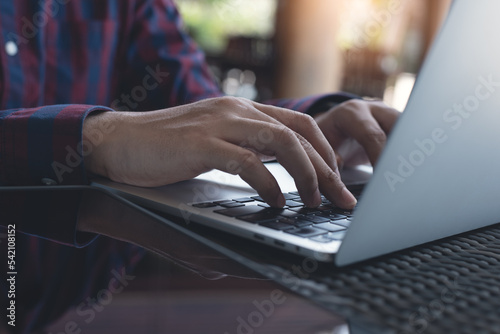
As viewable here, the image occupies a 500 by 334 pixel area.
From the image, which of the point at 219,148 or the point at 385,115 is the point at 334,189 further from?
the point at 385,115

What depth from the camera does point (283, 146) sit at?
0.44 meters

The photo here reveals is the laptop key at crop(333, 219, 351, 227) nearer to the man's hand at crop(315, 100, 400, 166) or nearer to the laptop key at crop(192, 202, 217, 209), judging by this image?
the laptop key at crop(192, 202, 217, 209)

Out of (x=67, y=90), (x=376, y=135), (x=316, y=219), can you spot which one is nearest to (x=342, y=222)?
(x=316, y=219)

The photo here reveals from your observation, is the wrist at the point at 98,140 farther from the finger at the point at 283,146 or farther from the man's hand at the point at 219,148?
the finger at the point at 283,146

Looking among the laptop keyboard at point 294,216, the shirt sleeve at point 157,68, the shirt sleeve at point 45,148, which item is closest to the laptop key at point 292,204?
the laptop keyboard at point 294,216

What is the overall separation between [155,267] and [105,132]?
0.18 metres

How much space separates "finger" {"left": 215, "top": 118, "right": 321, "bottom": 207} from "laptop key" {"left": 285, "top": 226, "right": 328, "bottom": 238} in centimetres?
9

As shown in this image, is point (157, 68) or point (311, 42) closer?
point (157, 68)

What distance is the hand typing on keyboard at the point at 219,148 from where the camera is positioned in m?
0.43

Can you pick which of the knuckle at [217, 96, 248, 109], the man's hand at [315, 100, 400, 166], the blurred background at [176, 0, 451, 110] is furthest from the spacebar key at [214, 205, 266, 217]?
the blurred background at [176, 0, 451, 110]

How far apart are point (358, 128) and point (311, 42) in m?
3.36

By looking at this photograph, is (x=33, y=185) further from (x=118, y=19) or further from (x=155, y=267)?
(x=118, y=19)

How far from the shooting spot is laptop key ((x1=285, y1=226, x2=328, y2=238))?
0.33 metres

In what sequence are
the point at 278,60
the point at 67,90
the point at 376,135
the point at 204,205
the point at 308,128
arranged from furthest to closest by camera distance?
the point at 278,60, the point at 67,90, the point at 376,135, the point at 308,128, the point at 204,205
